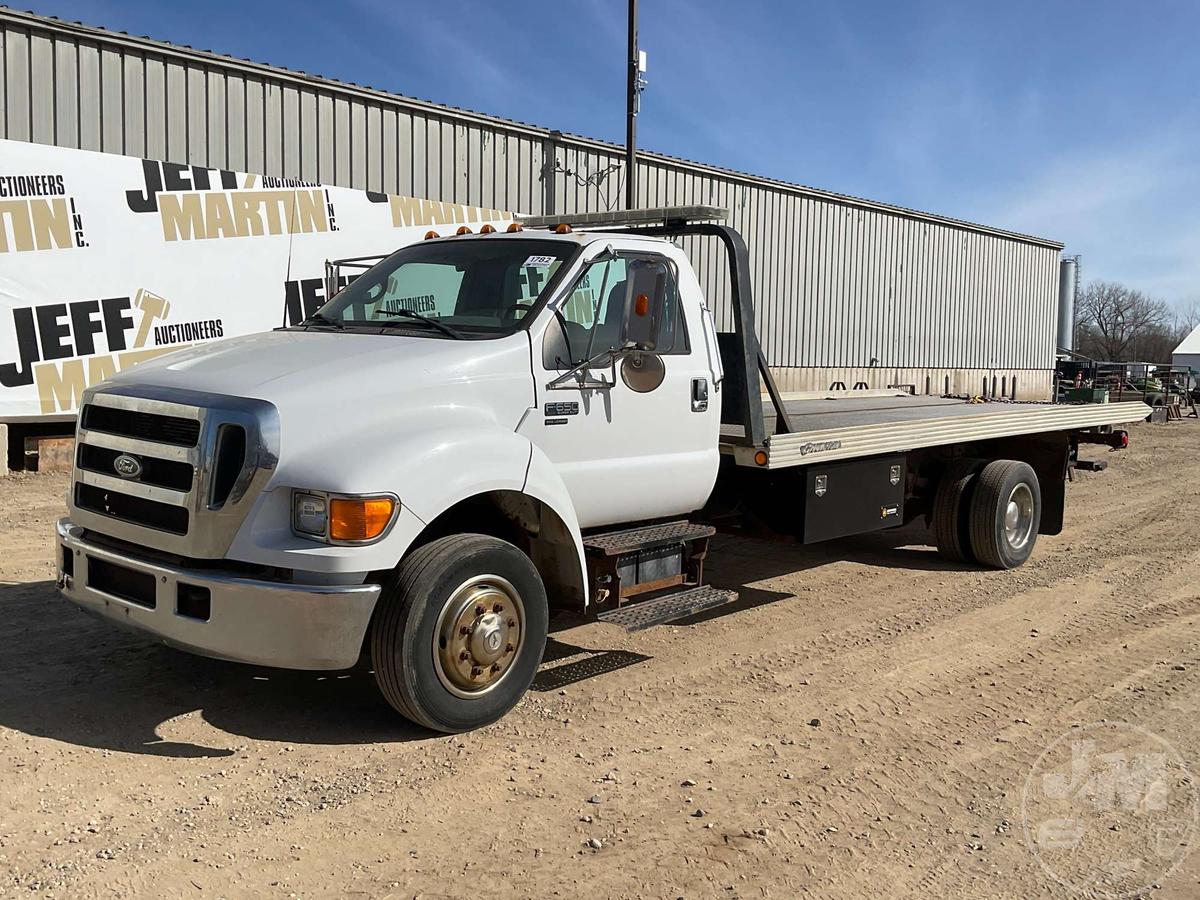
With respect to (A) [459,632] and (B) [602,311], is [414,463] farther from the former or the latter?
(B) [602,311]

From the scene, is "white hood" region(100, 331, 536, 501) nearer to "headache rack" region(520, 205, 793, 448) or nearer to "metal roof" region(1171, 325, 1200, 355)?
"headache rack" region(520, 205, 793, 448)

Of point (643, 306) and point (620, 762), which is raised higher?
point (643, 306)

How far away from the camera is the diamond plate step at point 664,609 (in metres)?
5.49

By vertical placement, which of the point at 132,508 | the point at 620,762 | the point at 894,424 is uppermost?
the point at 894,424

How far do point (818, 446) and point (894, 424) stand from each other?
1.17 m

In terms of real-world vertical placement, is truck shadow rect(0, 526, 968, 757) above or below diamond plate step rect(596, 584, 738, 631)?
below

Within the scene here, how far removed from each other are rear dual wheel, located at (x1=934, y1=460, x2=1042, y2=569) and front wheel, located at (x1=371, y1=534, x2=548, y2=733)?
16.8 feet

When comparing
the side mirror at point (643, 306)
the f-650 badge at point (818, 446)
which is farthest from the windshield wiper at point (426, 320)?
the f-650 badge at point (818, 446)

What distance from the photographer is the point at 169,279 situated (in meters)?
13.0

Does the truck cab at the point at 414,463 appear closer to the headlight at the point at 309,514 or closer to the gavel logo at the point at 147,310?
the headlight at the point at 309,514

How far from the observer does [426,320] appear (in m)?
5.47

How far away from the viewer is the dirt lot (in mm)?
3695

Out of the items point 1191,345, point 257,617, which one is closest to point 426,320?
point 257,617

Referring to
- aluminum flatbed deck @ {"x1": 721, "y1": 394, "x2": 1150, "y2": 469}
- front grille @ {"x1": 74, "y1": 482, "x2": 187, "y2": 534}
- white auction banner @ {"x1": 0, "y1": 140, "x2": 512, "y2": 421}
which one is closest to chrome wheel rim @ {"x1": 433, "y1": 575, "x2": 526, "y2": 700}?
front grille @ {"x1": 74, "y1": 482, "x2": 187, "y2": 534}
